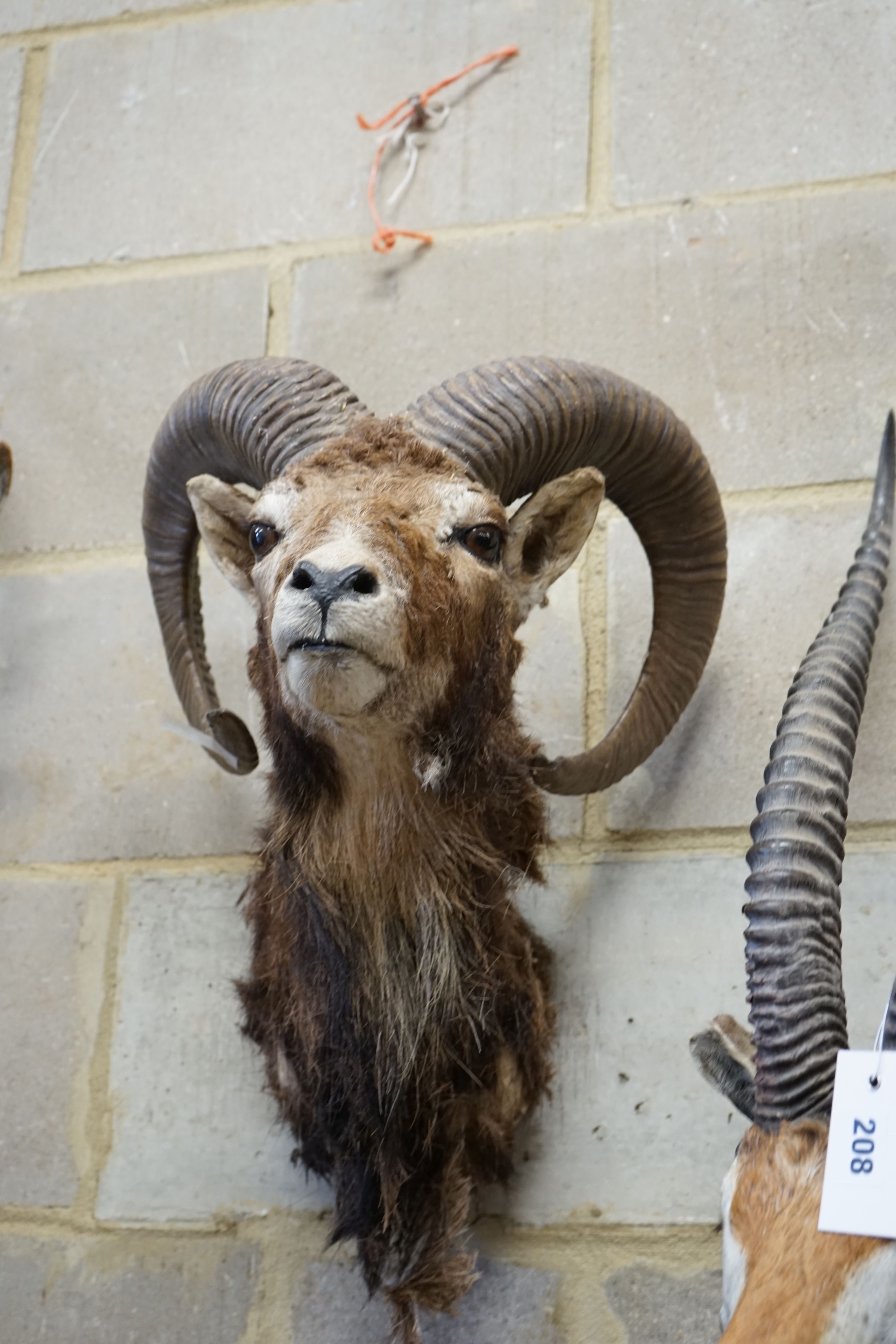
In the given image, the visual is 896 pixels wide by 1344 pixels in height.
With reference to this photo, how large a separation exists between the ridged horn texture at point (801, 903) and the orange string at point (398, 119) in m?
1.53

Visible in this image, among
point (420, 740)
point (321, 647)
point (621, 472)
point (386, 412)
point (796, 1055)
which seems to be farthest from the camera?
point (386, 412)

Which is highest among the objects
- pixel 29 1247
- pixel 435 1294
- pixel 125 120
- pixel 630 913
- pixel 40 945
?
pixel 125 120

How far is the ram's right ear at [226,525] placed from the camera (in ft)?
7.87

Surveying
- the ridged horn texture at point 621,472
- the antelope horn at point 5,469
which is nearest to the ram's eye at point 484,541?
the ridged horn texture at point 621,472

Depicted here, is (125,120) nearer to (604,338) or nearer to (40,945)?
(604,338)

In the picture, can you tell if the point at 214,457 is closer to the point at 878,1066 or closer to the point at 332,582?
the point at 332,582

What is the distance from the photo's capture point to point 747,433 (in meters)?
2.84

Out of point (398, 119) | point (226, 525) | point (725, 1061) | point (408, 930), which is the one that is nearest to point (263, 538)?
point (226, 525)

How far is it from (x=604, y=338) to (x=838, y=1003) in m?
1.59

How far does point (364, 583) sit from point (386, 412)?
1.17 metres

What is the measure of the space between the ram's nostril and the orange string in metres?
1.45

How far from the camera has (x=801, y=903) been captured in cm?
183

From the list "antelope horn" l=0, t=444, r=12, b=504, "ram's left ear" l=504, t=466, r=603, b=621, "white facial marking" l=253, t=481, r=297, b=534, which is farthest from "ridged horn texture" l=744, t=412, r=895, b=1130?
"antelope horn" l=0, t=444, r=12, b=504

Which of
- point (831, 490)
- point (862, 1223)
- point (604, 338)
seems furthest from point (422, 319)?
point (862, 1223)
